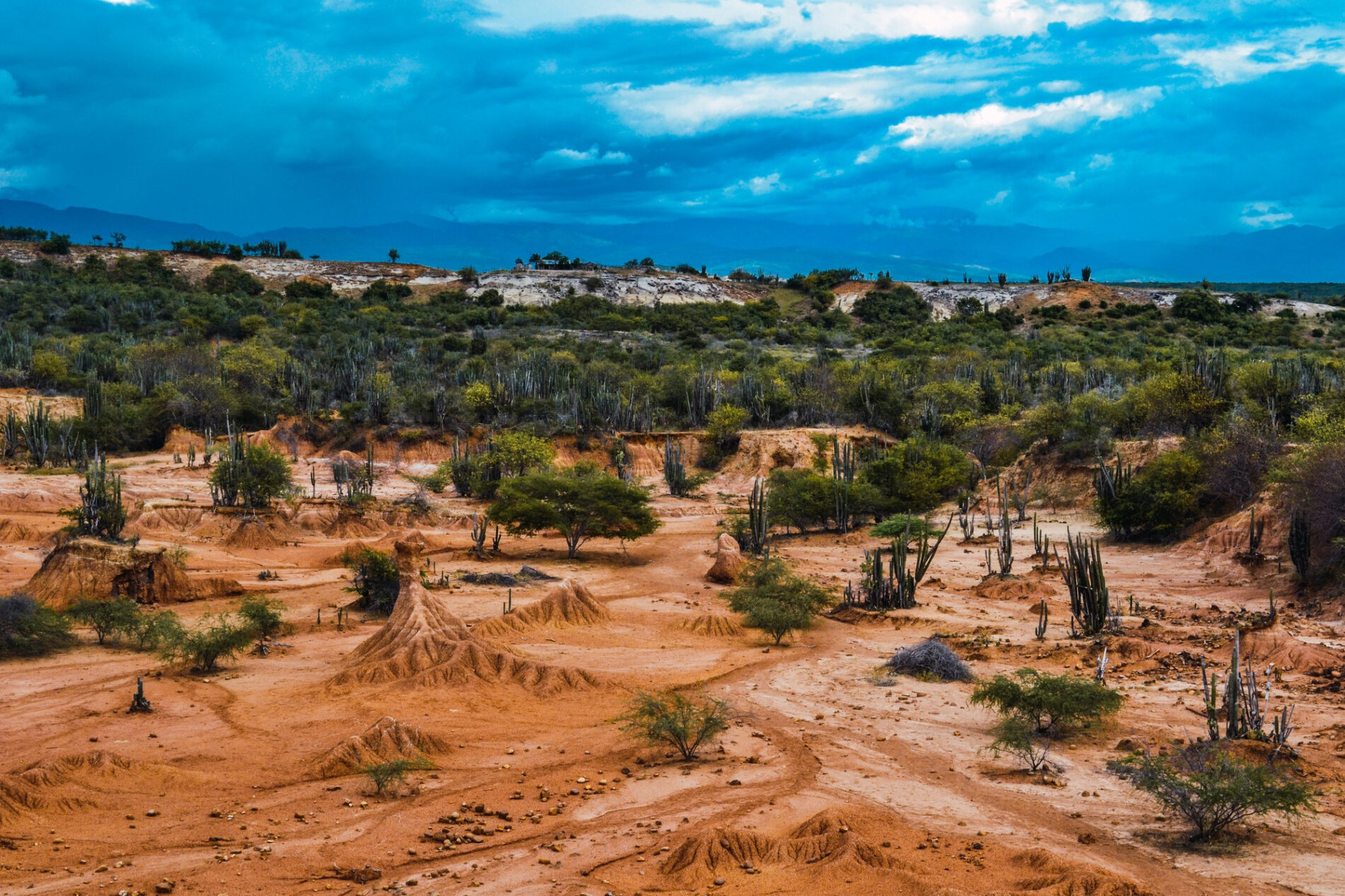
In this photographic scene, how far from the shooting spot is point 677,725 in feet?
42.4

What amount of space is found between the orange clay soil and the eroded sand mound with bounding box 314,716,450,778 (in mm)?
39

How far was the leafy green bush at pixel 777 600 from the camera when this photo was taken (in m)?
20.2

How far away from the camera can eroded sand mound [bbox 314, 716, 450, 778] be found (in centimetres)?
1246

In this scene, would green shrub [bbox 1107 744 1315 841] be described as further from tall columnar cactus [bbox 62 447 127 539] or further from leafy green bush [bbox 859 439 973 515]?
leafy green bush [bbox 859 439 973 515]

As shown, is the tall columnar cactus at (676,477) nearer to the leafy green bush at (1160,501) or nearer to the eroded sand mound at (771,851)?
the leafy green bush at (1160,501)

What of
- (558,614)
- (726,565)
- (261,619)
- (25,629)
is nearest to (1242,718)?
(558,614)

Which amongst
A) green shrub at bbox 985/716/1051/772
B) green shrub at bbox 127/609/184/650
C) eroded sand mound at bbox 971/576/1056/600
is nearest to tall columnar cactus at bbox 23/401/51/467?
green shrub at bbox 127/609/184/650

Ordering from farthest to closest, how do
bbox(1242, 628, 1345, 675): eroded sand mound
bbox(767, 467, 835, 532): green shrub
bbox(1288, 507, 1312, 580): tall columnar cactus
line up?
bbox(767, 467, 835, 532): green shrub
bbox(1288, 507, 1312, 580): tall columnar cactus
bbox(1242, 628, 1345, 675): eroded sand mound

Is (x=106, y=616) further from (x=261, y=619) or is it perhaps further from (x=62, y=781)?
(x=62, y=781)

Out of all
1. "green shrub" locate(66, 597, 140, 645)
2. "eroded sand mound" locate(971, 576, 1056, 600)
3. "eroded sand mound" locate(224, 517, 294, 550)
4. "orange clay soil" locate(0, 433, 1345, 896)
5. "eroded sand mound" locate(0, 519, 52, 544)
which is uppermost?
"eroded sand mound" locate(0, 519, 52, 544)

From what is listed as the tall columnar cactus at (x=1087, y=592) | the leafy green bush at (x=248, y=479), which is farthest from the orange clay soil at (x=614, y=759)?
the leafy green bush at (x=248, y=479)

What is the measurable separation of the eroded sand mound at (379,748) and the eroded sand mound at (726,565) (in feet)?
44.9

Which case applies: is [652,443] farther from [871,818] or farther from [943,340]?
[871,818]

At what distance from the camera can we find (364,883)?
30.5 feet
